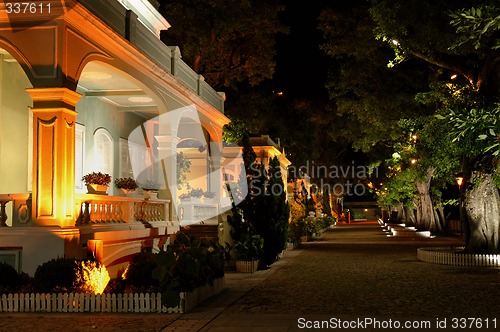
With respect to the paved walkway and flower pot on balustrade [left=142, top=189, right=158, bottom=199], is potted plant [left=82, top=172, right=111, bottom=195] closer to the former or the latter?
flower pot on balustrade [left=142, top=189, right=158, bottom=199]

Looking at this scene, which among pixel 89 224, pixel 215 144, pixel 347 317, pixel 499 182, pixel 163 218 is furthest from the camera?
pixel 215 144

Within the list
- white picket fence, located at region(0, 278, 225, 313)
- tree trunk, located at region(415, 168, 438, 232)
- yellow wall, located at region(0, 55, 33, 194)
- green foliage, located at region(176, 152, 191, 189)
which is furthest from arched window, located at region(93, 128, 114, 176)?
tree trunk, located at region(415, 168, 438, 232)

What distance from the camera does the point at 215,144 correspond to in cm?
2480

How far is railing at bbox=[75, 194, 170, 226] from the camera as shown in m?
13.1

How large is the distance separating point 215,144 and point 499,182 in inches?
460


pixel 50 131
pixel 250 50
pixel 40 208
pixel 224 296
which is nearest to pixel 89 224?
pixel 40 208

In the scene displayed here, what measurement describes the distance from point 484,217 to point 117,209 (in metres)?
13.3

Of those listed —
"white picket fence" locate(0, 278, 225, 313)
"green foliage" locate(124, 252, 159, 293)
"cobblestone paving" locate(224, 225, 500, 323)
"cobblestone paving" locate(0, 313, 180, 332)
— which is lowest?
"cobblestone paving" locate(224, 225, 500, 323)

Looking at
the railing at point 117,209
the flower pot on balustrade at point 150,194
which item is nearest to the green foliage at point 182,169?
the railing at point 117,209

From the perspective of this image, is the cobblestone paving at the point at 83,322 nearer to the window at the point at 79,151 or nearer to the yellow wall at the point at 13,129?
the yellow wall at the point at 13,129

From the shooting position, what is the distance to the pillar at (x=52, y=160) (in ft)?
39.2

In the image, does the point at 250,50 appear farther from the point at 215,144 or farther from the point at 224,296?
the point at 224,296

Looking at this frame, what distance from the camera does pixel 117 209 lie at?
1517 cm

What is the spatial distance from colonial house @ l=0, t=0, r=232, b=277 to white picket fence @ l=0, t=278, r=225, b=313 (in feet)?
3.47
